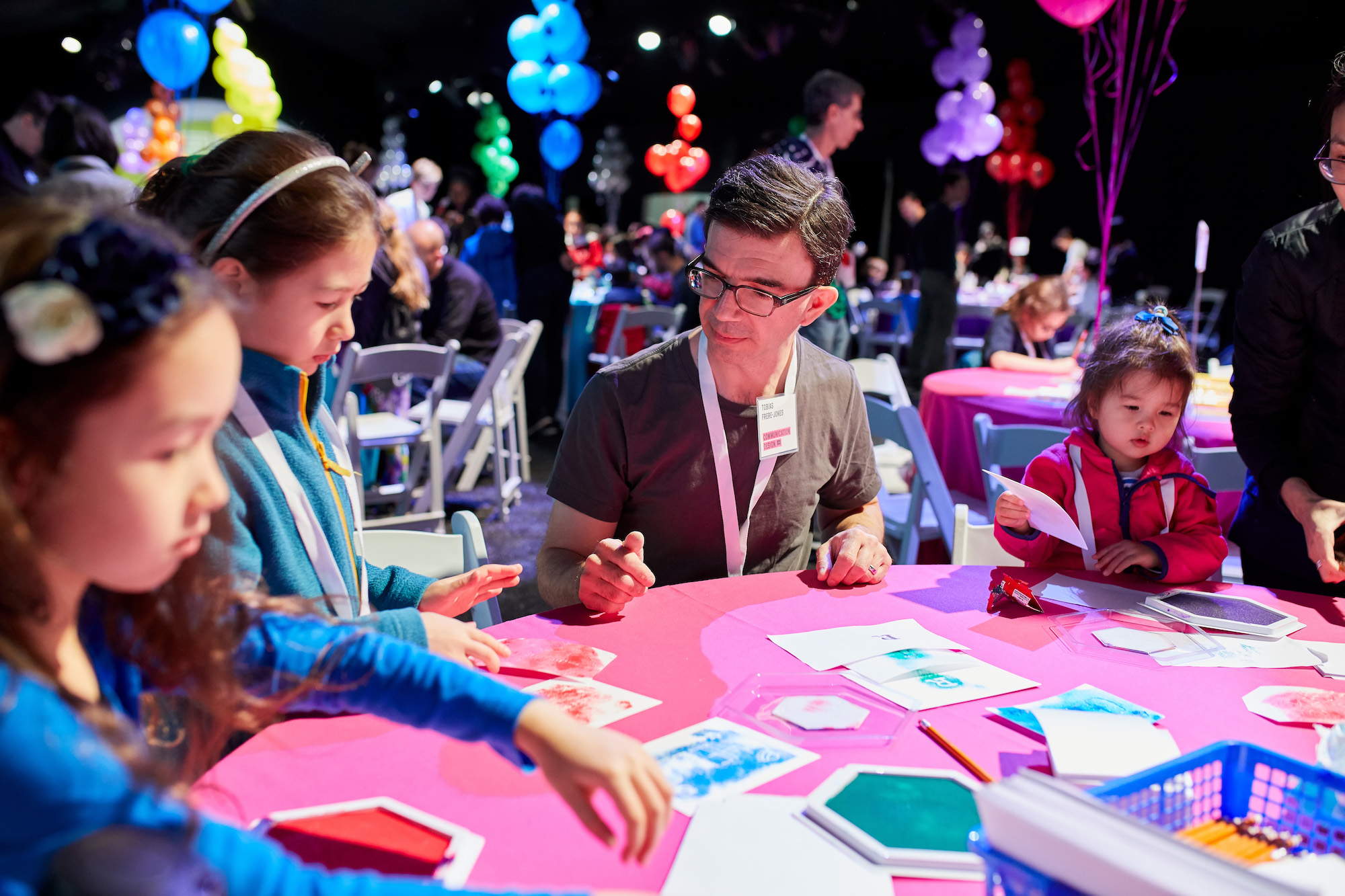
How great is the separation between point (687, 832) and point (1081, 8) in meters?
4.10

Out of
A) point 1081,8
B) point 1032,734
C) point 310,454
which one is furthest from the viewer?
point 1081,8

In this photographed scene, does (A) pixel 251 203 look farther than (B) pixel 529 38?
No

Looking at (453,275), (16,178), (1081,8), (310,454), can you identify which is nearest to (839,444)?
(310,454)

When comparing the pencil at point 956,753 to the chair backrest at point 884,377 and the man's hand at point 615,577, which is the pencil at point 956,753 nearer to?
the man's hand at point 615,577

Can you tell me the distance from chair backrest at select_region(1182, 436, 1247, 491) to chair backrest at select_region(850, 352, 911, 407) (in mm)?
930

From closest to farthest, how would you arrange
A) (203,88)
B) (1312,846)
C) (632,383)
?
(1312,846) < (632,383) < (203,88)

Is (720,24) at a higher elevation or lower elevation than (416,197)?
higher

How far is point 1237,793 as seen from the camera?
83cm

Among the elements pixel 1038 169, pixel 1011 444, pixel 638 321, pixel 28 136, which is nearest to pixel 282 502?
pixel 1011 444

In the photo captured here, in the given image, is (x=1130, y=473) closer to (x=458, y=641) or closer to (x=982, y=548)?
(x=982, y=548)

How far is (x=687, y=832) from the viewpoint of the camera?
825 mm

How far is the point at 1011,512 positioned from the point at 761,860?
42.2 inches

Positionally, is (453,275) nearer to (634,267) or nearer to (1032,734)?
(1032,734)

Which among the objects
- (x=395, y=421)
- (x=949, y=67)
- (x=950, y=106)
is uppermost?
(x=949, y=67)
